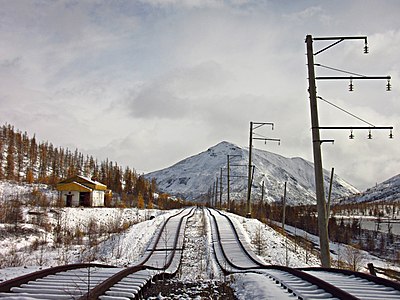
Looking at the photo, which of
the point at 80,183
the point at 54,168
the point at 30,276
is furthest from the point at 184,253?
the point at 54,168

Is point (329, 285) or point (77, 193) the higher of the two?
point (77, 193)

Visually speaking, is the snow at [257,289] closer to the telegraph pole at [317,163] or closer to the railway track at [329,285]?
the railway track at [329,285]

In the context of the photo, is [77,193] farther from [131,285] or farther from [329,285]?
[329,285]

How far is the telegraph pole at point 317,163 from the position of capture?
12203mm

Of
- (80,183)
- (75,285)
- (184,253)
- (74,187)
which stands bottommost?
(184,253)

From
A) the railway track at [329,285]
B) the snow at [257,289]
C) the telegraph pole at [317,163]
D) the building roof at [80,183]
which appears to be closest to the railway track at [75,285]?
the snow at [257,289]

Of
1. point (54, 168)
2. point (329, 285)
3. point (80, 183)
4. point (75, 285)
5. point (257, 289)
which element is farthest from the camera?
point (54, 168)

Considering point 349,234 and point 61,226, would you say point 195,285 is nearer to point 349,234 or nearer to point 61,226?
point 61,226

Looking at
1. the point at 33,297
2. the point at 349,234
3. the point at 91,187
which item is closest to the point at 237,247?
the point at 33,297

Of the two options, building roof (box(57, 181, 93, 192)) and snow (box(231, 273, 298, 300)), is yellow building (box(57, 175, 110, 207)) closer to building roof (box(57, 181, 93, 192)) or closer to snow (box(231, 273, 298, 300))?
building roof (box(57, 181, 93, 192))

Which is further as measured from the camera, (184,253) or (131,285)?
(184,253)

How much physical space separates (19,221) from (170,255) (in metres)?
19.5

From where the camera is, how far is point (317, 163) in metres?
12.5

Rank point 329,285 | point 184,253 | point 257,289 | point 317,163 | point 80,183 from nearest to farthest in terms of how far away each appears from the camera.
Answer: point 329,285 < point 257,289 < point 317,163 < point 184,253 < point 80,183
